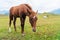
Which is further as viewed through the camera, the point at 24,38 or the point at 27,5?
the point at 27,5

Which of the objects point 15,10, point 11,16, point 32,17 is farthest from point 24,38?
point 11,16

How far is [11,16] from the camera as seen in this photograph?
1673cm

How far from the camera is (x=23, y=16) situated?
14.3 meters

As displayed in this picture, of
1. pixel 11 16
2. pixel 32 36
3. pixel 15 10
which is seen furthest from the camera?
pixel 11 16

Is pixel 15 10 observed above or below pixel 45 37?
above

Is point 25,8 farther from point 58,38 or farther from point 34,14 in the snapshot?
point 58,38

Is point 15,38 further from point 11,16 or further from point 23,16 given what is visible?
point 11,16

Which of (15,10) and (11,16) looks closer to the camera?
(15,10)

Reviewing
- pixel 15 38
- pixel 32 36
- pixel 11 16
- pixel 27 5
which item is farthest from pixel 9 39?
pixel 11 16

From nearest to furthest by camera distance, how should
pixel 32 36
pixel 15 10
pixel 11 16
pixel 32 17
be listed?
1. pixel 32 17
2. pixel 32 36
3. pixel 15 10
4. pixel 11 16

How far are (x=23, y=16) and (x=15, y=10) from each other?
1297 millimetres

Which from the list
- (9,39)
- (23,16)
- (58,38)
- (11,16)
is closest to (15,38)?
(9,39)

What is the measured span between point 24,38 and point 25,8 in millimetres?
1805

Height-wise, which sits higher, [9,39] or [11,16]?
[11,16]
